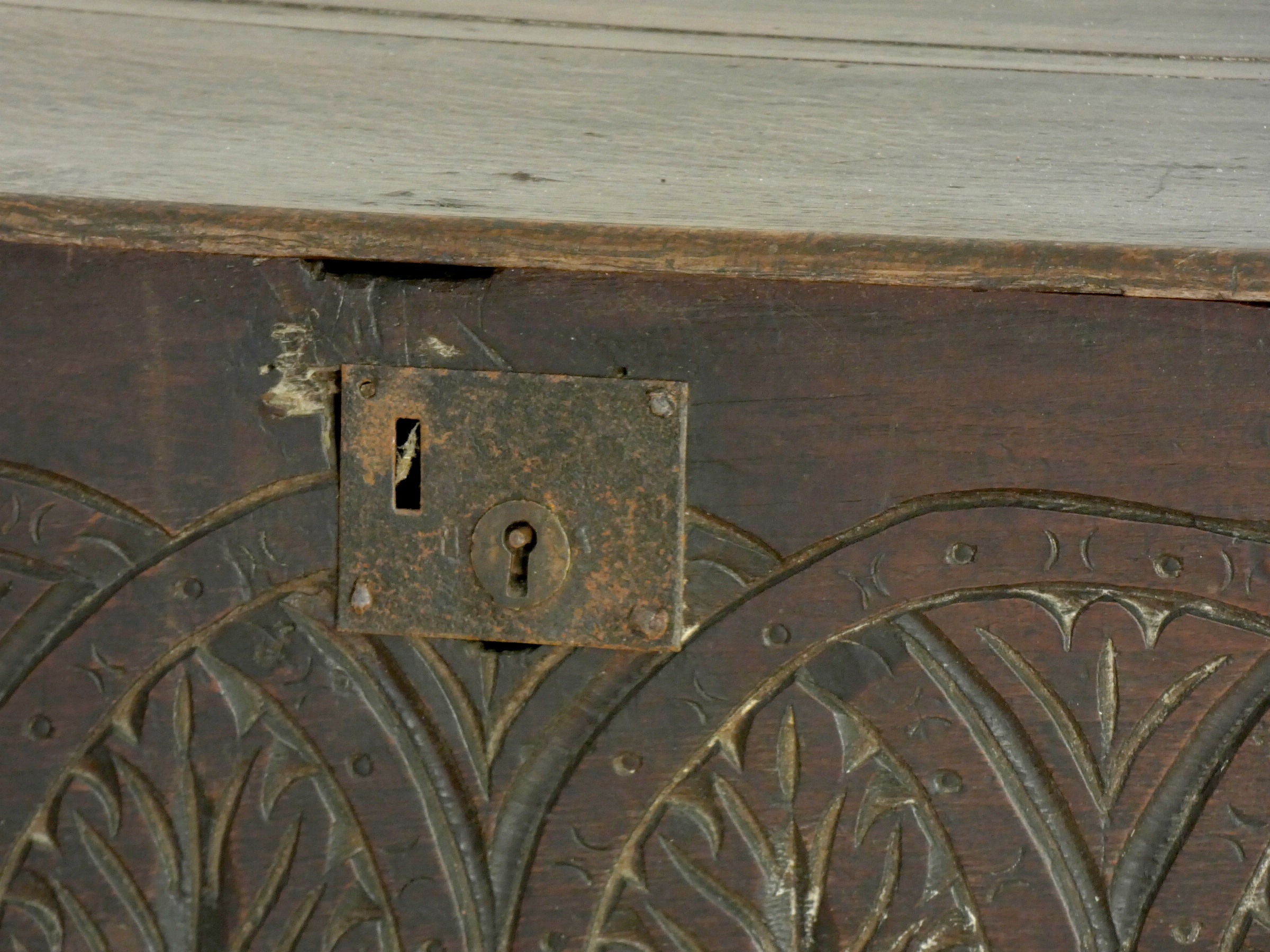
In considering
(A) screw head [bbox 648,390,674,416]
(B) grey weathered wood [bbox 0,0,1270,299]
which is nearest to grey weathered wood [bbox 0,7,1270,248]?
(B) grey weathered wood [bbox 0,0,1270,299]

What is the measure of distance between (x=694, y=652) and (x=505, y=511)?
0.15m

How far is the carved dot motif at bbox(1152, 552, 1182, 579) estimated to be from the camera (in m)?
0.86

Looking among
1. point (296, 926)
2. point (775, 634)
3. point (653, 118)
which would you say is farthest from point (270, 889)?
point (653, 118)

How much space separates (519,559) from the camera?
0.83 metres

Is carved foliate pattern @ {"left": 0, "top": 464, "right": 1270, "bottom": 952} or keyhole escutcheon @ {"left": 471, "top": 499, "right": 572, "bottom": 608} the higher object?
keyhole escutcheon @ {"left": 471, "top": 499, "right": 572, "bottom": 608}

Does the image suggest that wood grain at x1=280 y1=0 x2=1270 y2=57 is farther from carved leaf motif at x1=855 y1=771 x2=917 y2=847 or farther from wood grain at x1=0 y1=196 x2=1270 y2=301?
carved leaf motif at x1=855 y1=771 x2=917 y2=847

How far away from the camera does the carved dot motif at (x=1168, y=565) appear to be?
0.86m

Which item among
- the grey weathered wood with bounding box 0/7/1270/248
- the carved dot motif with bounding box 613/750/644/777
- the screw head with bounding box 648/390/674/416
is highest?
the grey weathered wood with bounding box 0/7/1270/248

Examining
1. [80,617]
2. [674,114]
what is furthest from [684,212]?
[80,617]

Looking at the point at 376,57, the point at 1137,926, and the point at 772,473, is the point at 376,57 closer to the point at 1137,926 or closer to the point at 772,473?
the point at 772,473

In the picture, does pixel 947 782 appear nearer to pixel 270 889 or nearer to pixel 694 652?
pixel 694 652

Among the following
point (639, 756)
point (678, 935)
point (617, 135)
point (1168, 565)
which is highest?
point (617, 135)

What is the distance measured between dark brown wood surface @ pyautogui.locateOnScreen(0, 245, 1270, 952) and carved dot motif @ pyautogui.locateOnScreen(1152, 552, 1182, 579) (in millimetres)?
10

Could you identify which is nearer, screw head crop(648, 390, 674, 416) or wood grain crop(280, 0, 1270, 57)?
screw head crop(648, 390, 674, 416)
